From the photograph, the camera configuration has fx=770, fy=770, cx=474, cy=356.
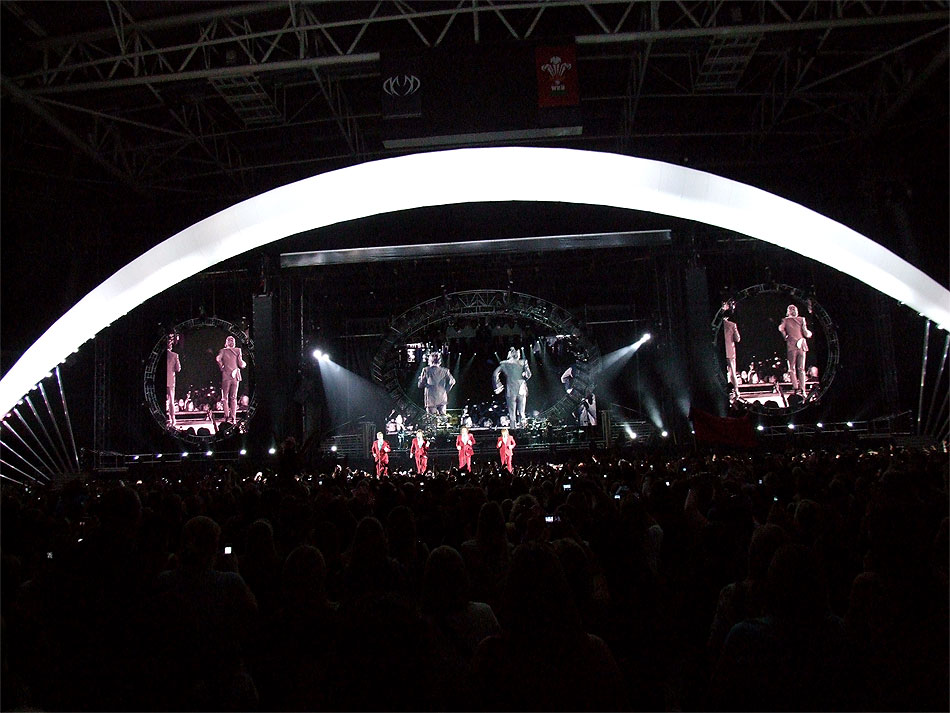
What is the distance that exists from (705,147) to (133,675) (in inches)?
637

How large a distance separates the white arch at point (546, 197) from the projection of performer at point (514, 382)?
13.9 meters

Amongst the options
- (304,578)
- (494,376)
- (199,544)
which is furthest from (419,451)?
(304,578)

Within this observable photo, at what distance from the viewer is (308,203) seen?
319 inches

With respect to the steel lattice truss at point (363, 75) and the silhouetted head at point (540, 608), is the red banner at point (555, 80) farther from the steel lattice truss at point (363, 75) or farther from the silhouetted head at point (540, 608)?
the silhouetted head at point (540, 608)

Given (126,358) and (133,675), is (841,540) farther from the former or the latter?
(126,358)

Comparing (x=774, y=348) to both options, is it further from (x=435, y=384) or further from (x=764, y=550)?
(x=764, y=550)

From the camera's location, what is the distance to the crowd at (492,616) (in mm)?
2393

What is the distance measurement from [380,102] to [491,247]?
7.88m

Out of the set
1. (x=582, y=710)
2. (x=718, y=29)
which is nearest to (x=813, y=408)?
(x=718, y=29)

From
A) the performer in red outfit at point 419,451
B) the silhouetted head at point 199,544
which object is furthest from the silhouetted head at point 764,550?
the performer in red outfit at point 419,451

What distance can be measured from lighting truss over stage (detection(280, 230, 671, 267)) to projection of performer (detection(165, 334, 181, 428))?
4.06m

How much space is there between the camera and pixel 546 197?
821 cm

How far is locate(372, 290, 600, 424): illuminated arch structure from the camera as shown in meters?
21.2

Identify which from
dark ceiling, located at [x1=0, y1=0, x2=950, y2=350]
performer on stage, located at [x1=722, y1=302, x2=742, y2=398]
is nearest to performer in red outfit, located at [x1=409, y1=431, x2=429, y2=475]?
dark ceiling, located at [x1=0, y1=0, x2=950, y2=350]
